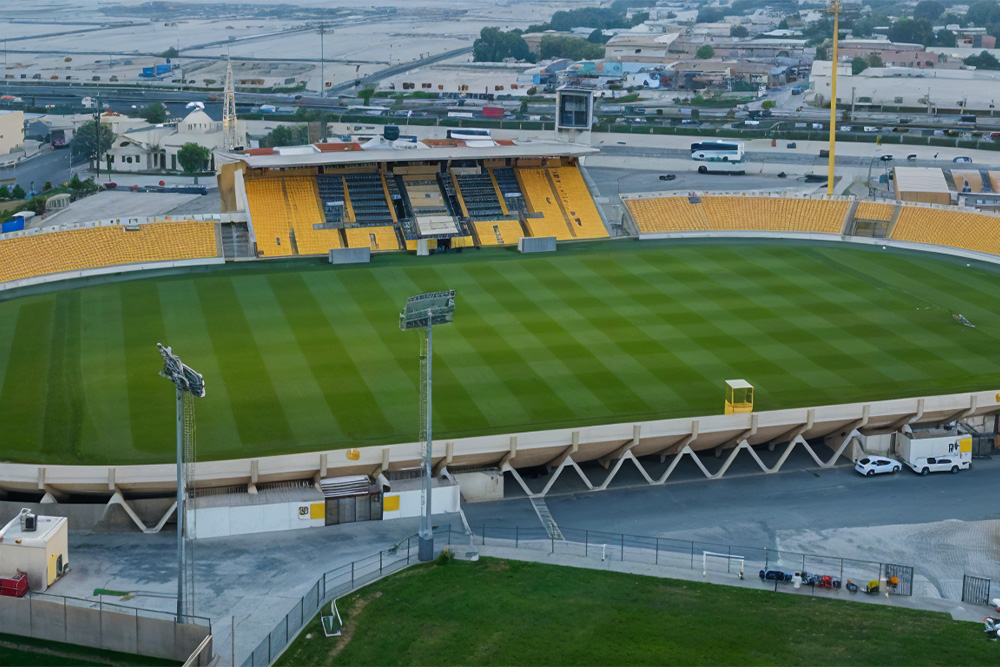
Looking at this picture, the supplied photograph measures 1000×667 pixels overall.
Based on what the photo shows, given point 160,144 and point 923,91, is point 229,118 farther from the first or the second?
point 923,91

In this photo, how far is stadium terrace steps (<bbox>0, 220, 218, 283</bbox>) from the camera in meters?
60.8

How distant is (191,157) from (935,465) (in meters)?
75.5

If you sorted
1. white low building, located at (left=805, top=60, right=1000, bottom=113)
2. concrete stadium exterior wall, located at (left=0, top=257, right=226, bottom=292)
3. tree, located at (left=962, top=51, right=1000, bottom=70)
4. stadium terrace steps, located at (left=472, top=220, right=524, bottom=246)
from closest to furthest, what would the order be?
1. concrete stadium exterior wall, located at (left=0, top=257, right=226, bottom=292)
2. stadium terrace steps, located at (left=472, top=220, right=524, bottom=246)
3. white low building, located at (left=805, top=60, right=1000, bottom=113)
4. tree, located at (left=962, top=51, right=1000, bottom=70)

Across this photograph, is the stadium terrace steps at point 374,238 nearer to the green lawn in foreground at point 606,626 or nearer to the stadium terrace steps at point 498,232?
the stadium terrace steps at point 498,232

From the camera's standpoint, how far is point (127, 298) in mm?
57625

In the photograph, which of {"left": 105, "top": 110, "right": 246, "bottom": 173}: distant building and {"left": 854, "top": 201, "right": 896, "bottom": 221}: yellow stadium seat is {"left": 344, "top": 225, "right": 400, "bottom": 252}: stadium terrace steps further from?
{"left": 105, "top": 110, "right": 246, "bottom": 173}: distant building

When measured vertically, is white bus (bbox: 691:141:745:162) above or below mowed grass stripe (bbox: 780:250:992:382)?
above

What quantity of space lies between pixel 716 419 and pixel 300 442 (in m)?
13.8

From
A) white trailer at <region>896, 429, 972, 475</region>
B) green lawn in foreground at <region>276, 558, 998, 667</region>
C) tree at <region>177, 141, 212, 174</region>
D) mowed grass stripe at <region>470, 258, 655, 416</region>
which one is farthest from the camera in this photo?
tree at <region>177, 141, 212, 174</region>

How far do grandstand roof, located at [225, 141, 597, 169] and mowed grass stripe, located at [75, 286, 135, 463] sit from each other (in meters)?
13.1

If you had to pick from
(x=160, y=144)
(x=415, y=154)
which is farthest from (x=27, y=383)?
(x=160, y=144)

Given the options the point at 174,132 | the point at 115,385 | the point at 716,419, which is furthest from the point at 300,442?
the point at 174,132

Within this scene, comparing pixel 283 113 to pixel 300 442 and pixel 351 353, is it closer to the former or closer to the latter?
pixel 351 353

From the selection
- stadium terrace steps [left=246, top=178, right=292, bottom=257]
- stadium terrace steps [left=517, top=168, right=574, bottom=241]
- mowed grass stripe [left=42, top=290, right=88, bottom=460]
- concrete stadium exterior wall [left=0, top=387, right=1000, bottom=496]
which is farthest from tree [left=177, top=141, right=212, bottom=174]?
concrete stadium exterior wall [left=0, top=387, right=1000, bottom=496]
